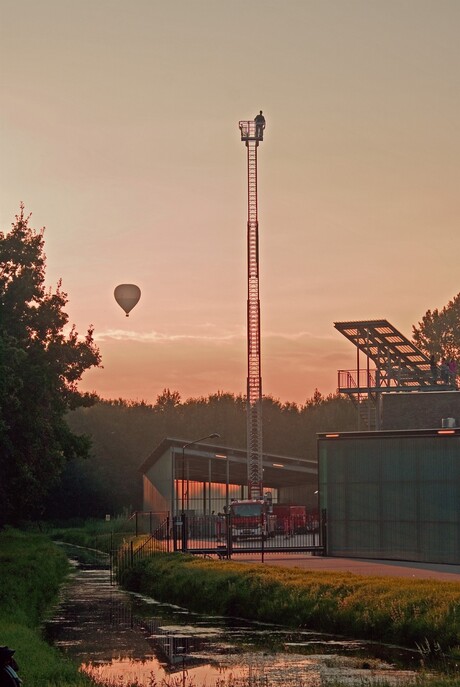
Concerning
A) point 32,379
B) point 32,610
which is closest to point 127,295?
point 32,379

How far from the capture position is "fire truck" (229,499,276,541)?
70125 mm

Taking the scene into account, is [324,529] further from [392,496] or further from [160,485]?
[160,485]

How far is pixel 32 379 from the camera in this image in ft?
173

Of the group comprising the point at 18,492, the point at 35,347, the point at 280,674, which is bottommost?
the point at 280,674

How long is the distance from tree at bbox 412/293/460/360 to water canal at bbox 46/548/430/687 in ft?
345

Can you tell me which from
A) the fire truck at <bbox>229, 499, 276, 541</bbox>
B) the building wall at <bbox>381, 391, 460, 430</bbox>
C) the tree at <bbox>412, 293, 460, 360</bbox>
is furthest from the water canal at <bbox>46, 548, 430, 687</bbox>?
the tree at <bbox>412, 293, 460, 360</bbox>

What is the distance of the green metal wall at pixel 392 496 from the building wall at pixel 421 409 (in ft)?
30.9

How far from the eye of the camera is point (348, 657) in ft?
90.6

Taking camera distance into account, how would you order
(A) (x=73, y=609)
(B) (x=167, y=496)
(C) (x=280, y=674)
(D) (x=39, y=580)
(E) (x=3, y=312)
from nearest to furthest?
1. (C) (x=280, y=674)
2. (A) (x=73, y=609)
3. (D) (x=39, y=580)
4. (E) (x=3, y=312)
5. (B) (x=167, y=496)

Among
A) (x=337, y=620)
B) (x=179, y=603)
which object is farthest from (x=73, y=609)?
(x=337, y=620)

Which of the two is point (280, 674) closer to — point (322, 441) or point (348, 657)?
point (348, 657)

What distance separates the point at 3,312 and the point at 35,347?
7.61 ft

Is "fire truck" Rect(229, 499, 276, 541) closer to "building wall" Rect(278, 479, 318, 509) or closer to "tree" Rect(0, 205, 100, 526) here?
"tree" Rect(0, 205, 100, 526)

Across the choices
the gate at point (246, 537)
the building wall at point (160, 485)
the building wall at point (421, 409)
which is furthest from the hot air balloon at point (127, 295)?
the building wall at point (160, 485)
